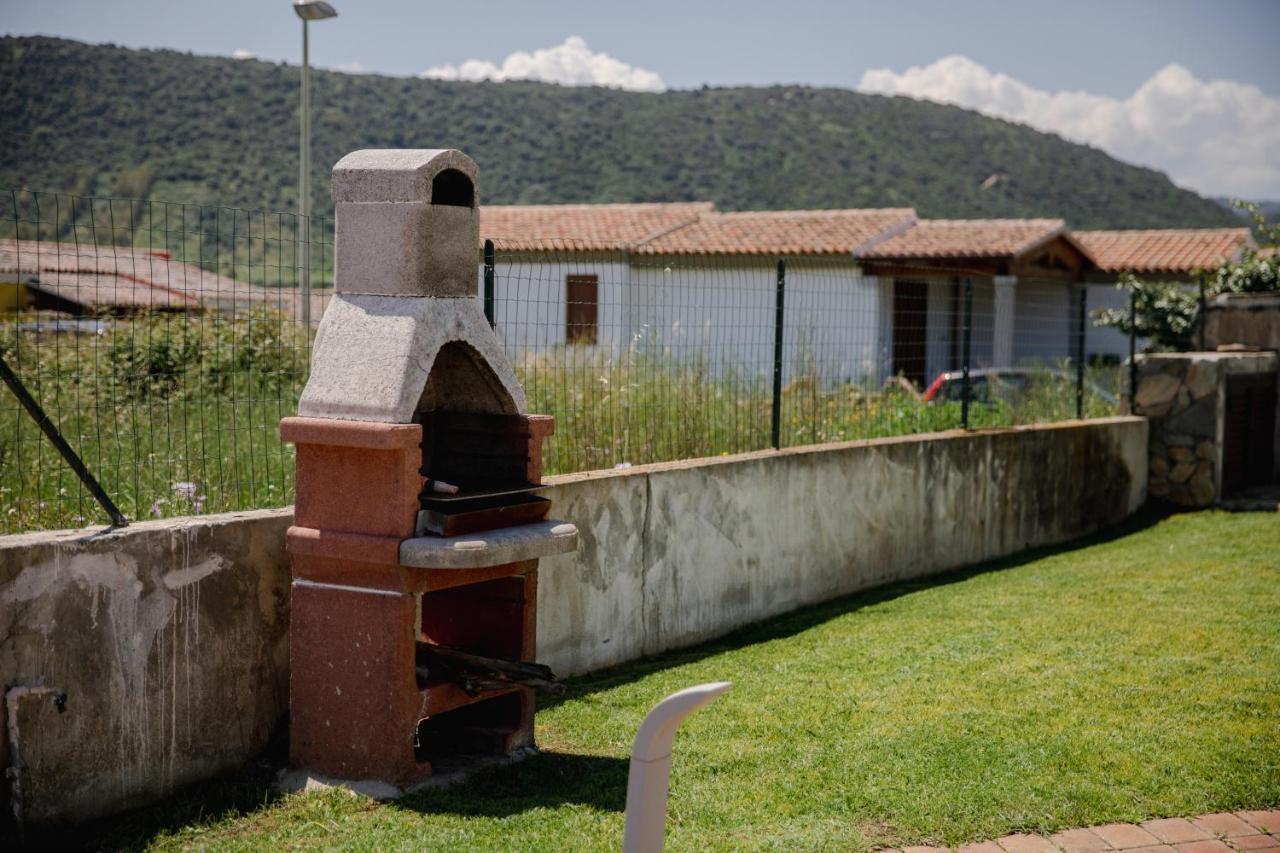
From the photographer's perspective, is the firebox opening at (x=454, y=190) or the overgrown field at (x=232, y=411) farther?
the overgrown field at (x=232, y=411)

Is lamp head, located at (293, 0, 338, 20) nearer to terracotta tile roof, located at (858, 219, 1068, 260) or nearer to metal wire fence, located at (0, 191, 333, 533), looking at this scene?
metal wire fence, located at (0, 191, 333, 533)

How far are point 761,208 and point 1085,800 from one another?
49.3 m

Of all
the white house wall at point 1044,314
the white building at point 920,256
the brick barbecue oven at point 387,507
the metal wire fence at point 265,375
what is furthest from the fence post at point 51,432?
the white house wall at point 1044,314

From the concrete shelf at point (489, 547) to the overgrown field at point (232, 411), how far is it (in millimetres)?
1147

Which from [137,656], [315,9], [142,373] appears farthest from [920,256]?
[137,656]

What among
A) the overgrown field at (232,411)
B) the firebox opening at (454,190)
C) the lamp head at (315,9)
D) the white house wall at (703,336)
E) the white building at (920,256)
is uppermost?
the lamp head at (315,9)

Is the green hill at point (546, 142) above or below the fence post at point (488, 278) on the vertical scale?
above

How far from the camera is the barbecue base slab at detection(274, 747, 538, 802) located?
16.0 feet

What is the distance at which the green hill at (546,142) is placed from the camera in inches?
1907

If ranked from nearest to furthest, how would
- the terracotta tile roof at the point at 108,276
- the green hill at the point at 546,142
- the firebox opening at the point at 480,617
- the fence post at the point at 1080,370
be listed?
the terracotta tile roof at the point at 108,276, the firebox opening at the point at 480,617, the fence post at the point at 1080,370, the green hill at the point at 546,142

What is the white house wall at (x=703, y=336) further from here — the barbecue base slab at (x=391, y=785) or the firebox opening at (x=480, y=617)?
the barbecue base slab at (x=391, y=785)

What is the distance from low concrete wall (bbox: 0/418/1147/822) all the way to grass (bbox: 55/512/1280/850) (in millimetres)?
237

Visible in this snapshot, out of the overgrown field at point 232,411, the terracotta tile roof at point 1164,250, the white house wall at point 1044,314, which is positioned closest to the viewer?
the overgrown field at point 232,411

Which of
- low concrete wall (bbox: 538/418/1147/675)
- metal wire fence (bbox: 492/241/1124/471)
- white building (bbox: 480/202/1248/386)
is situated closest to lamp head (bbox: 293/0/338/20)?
white building (bbox: 480/202/1248/386)
